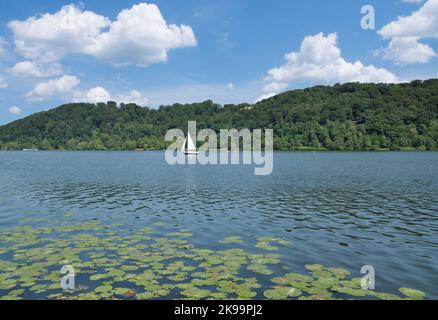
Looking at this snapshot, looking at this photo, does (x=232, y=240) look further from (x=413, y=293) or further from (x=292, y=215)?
(x=413, y=293)

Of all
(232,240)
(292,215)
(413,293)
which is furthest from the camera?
(292,215)

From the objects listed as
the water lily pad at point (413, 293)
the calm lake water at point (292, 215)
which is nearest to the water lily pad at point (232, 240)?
the calm lake water at point (292, 215)

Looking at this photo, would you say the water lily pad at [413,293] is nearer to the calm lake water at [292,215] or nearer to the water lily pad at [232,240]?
the calm lake water at [292,215]

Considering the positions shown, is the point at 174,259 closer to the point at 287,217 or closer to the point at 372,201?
the point at 287,217

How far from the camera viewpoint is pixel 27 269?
2175cm

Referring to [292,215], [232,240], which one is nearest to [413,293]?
[232,240]

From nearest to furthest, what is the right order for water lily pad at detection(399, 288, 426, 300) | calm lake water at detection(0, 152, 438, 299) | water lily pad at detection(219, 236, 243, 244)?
1. water lily pad at detection(399, 288, 426, 300)
2. calm lake water at detection(0, 152, 438, 299)
3. water lily pad at detection(219, 236, 243, 244)

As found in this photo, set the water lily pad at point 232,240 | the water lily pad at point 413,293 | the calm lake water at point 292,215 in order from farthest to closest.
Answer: the water lily pad at point 232,240
the calm lake water at point 292,215
the water lily pad at point 413,293

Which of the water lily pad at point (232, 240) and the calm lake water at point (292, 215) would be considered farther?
the water lily pad at point (232, 240)

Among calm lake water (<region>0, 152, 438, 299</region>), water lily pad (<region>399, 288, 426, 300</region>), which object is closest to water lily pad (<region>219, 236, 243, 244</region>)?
calm lake water (<region>0, 152, 438, 299</region>)

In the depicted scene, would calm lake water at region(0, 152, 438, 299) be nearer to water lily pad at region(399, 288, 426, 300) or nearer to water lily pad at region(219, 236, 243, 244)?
water lily pad at region(399, 288, 426, 300)

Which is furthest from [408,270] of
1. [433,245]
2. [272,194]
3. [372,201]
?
[272,194]

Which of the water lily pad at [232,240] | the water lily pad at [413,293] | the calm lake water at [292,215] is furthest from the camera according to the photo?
the water lily pad at [232,240]

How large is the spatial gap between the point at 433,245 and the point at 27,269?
28792 mm
